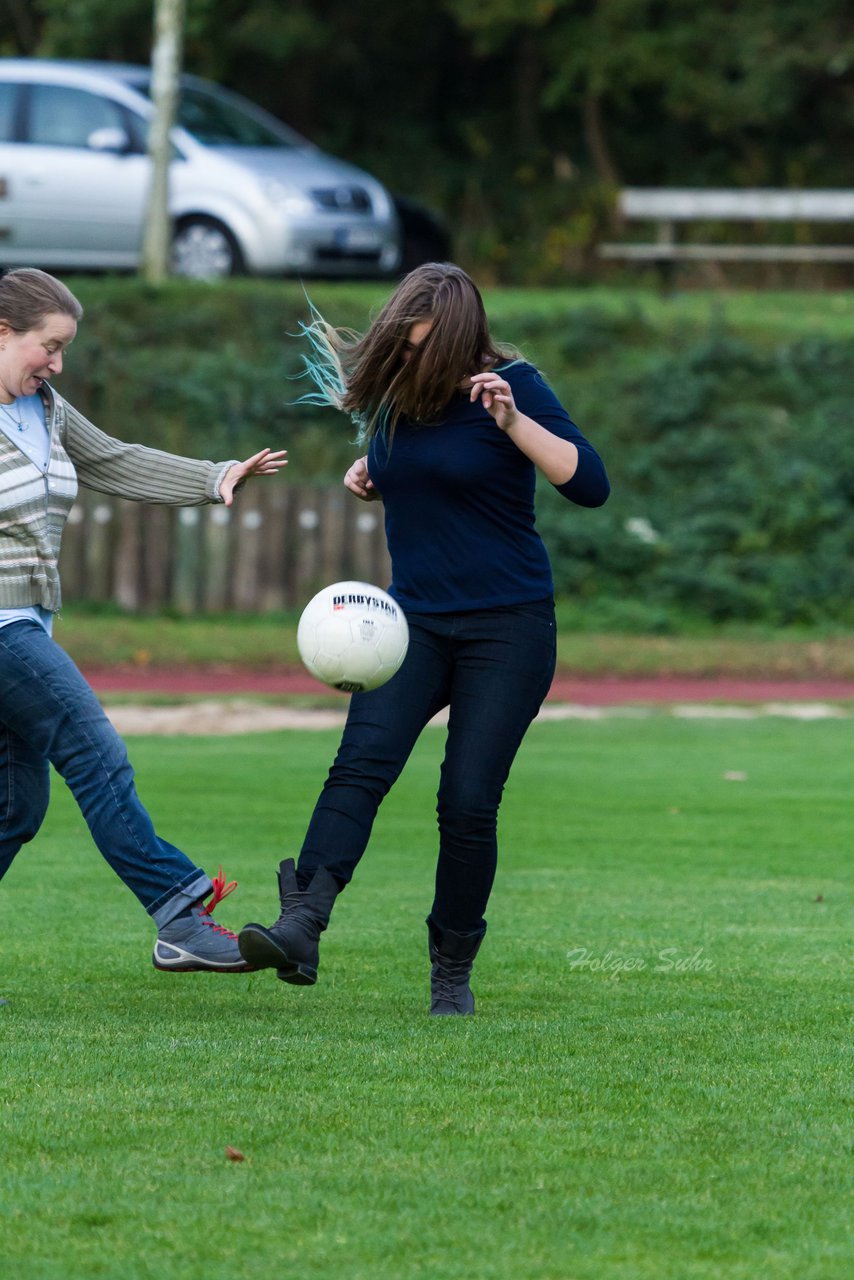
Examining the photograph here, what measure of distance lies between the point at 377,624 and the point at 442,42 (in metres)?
27.1

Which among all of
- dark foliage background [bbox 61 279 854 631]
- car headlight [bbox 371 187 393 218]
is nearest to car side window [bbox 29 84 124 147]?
dark foliage background [bbox 61 279 854 631]

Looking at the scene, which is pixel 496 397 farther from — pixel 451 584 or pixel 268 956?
pixel 268 956

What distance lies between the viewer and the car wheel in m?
21.8

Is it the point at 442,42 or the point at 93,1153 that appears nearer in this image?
the point at 93,1153

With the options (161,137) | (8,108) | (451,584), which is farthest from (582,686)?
(451,584)

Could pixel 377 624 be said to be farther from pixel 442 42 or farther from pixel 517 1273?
pixel 442 42

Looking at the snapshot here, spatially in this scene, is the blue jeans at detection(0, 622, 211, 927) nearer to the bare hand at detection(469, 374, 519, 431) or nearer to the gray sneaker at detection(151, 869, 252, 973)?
the gray sneaker at detection(151, 869, 252, 973)

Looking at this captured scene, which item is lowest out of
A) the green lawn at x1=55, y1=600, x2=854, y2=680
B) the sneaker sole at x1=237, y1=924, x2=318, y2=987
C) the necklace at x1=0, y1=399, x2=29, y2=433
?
the green lawn at x1=55, y1=600, x2=854, y2=680

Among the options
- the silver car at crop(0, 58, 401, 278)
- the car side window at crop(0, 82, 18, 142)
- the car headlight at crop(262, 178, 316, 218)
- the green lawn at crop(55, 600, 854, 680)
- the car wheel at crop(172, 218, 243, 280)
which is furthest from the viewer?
the car wheel at crop(172, 218, 243, 280)

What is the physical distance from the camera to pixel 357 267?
845 inches

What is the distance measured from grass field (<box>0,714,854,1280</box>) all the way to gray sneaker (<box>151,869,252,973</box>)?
164mm

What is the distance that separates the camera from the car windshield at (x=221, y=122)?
21719 mm

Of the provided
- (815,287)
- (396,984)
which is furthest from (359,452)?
(396,984)

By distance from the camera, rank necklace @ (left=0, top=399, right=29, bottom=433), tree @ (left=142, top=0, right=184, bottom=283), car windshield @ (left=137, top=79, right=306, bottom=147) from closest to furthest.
A: necklace @ (left=0, top=399, right=29, bottom=433)
tree @ (left=142, top=0, right=184, bottom=283)
car windshield @ (left=137, top=79, right=306, bottom=147)
